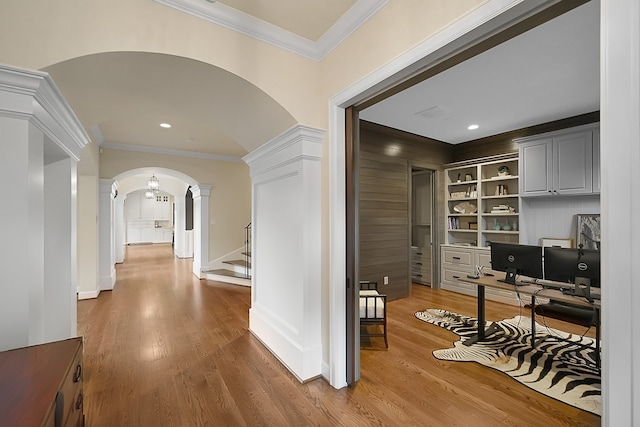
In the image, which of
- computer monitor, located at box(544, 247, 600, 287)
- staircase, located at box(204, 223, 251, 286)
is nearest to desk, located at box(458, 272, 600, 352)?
computer monitor, located at box(544, 247, 600, 287)

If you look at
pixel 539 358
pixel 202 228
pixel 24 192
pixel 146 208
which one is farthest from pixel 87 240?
pixel 146 208

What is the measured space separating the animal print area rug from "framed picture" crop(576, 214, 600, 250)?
1406mm

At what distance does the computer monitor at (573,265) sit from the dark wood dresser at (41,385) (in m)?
3.36

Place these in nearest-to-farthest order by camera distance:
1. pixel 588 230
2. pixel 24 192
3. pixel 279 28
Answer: pixel 24 192, pixel 279 28, pixel 588 230

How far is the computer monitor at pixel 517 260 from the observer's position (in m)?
2.67

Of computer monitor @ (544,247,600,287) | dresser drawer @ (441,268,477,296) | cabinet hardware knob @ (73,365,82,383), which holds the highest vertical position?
computer monitor @ (544,247,600,287)

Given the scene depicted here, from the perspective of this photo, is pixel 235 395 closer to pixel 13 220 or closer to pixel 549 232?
pixel 13 220

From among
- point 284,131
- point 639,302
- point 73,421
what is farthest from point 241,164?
point 639,302

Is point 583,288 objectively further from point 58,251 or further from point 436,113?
point 58,251

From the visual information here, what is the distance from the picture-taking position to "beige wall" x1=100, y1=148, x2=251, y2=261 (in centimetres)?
594

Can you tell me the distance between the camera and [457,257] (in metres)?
5.05

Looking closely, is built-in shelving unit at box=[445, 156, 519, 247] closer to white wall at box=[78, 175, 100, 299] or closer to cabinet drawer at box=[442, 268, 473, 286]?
cabinet drawer at box=[442, 268, 473, 286]

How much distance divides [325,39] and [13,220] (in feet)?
7.61

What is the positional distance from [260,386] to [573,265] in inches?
112
